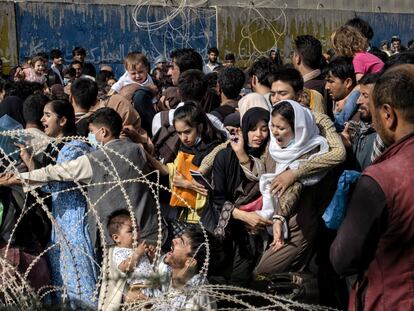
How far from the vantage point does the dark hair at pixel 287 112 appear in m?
5.20

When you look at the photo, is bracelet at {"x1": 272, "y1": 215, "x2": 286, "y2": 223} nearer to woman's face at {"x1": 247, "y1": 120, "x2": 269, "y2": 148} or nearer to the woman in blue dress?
woman's face at {"x1": 247, "y1": 120, "x2": 269, "y2": 148}

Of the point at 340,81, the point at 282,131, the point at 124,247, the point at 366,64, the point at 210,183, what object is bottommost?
the point at 124,247

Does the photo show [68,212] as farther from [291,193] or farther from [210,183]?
[291,193]

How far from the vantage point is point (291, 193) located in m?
5.23

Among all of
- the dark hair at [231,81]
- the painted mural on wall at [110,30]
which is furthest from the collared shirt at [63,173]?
the painted mural on wall at [110,30]

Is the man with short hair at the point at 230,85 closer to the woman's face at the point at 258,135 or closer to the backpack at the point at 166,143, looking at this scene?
the backpack at the point at 166,143

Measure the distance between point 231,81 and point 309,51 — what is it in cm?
68

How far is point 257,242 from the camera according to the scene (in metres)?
5.52

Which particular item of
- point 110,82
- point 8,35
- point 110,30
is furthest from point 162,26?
point 110,82

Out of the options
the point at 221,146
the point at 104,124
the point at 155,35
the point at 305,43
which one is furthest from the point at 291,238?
the point at 155,35

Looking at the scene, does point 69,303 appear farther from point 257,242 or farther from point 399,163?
point 257,242

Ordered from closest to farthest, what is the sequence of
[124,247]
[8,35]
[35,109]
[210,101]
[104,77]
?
[124,247] < [35,109] < [210,101] < [104,77] < [8,35]

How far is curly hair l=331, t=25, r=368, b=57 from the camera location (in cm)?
703

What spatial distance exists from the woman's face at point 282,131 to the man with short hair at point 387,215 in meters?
1.94
